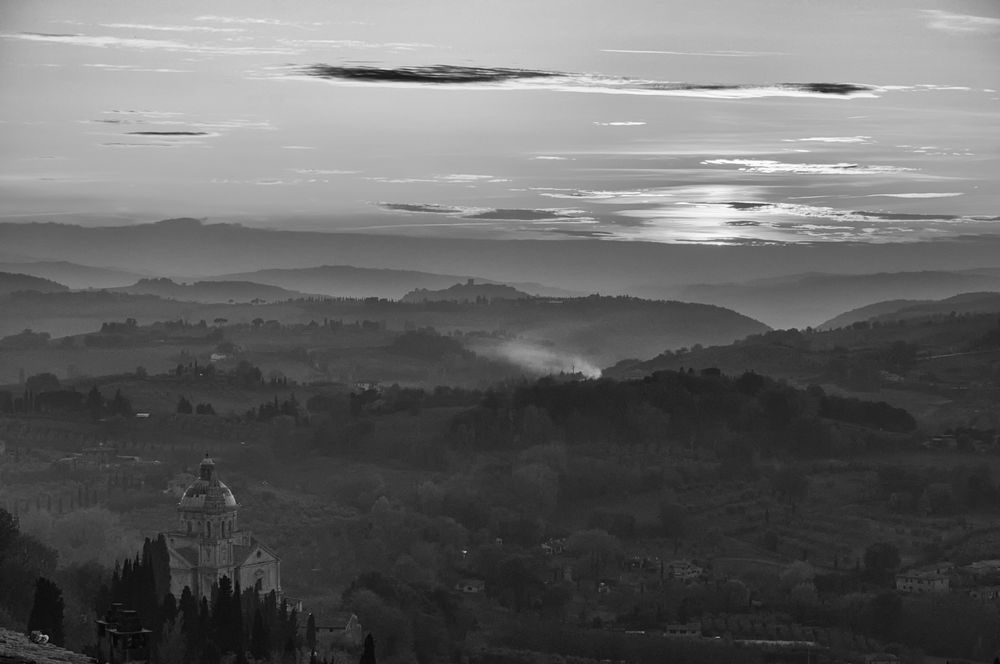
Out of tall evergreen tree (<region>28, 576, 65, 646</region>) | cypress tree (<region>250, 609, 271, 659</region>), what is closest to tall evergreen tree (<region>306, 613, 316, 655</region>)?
cypress tree (<region>250, 609, 271, 659</region>)

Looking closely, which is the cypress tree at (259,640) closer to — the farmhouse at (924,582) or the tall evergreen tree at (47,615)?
the tall evergreen tree at (47,615)

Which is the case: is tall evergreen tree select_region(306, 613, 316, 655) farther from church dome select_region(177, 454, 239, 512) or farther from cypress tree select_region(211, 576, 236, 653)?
church dome select_region(177, 454, 239, 512)

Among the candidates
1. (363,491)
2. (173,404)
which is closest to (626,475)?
(363,491)

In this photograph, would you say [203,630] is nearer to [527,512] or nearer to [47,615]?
[47,615]

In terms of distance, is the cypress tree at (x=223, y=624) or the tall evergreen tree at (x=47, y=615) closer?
the tall evergreen tree at (x=47, y=615)

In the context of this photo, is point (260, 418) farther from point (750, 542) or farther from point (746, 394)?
point (750, 542)

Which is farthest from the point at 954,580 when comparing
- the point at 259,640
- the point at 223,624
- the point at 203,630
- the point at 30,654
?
the point at 30,654

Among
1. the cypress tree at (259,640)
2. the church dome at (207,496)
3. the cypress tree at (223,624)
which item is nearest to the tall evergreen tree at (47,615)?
the cypress tree at (223,624)

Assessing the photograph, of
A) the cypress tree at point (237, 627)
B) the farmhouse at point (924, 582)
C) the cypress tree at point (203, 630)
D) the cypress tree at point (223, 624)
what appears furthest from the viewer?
the farmhouse at point (924, 582)
